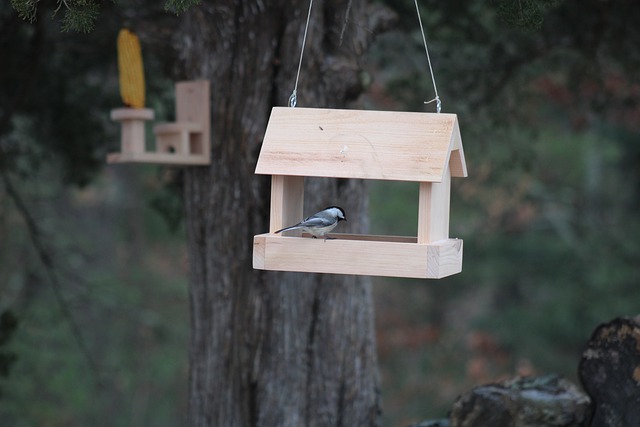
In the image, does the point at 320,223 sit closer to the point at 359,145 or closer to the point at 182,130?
the point at 359,145

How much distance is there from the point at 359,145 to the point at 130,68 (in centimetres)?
175

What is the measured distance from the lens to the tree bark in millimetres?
3721

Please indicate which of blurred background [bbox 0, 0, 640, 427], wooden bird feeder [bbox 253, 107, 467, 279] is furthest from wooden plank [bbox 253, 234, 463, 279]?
blurred background [bbox 0, 0, 640, 427]

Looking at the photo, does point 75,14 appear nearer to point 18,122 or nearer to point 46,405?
point 18,122

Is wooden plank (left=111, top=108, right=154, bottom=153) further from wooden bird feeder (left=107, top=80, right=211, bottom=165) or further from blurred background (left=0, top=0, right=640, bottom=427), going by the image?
blurred background (left=0, top=0, right=640, bottom=427)

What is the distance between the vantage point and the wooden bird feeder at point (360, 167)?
2883 millimetres

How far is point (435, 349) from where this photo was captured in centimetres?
1354

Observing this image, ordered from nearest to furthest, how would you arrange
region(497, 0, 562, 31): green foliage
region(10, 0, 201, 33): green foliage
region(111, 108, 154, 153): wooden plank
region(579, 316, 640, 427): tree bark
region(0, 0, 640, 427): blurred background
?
region(10, 0, 201, 33): green foliage, region(497, 0, 562, 31): green foliage, region(579, 316, 640, 427): tree bark, region(111, 108, 154, 153): wooden plank, region(0, 0, 640, 427): blurred background

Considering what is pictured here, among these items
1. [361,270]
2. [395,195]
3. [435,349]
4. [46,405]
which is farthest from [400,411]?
[361,270]

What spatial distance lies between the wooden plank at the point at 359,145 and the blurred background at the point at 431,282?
12.4 ft

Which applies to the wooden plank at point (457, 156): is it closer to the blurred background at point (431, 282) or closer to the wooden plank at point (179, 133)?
the wooden plank at point (179, 133)

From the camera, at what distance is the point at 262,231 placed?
4199 millimetres

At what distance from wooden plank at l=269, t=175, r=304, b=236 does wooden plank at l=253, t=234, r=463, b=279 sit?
0.14 m

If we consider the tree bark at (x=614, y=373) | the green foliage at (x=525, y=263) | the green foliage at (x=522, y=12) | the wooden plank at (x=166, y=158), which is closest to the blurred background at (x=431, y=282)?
the green foliage at (x=525, y=263)
